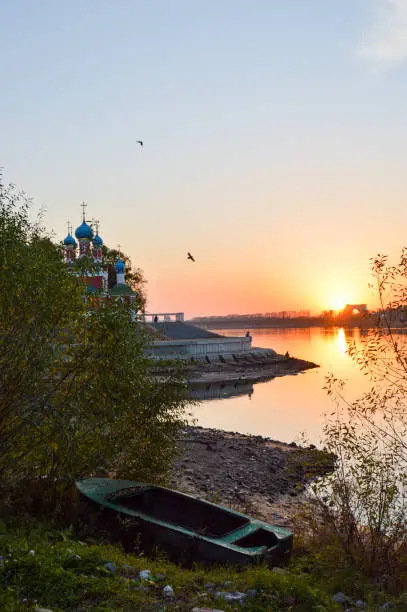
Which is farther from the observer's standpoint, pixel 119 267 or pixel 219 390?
pixel 119 267

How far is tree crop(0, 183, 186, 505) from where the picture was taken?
9016 mm

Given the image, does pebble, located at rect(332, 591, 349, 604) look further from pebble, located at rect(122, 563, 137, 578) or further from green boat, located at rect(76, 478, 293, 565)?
pebble, located at rect(122, 563, 137, 578)

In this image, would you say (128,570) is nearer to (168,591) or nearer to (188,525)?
(168,591)

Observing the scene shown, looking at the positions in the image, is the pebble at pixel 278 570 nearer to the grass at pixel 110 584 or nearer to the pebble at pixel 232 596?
the grass at pixel 110 584

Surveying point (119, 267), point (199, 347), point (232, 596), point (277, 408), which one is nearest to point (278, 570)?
point (232, 596)

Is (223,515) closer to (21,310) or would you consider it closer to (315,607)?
(315,607)

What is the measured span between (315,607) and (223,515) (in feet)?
12.3

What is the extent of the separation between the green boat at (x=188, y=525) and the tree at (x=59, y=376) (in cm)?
75

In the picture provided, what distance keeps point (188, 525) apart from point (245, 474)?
890 cm

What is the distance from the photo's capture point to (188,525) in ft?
34.9

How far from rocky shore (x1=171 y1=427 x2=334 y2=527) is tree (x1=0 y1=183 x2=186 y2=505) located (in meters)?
3.95

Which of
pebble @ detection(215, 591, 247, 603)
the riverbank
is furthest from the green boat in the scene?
the riverbank

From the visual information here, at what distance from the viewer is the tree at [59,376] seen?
29.6 ft

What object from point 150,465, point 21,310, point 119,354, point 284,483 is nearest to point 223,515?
point 150,465
